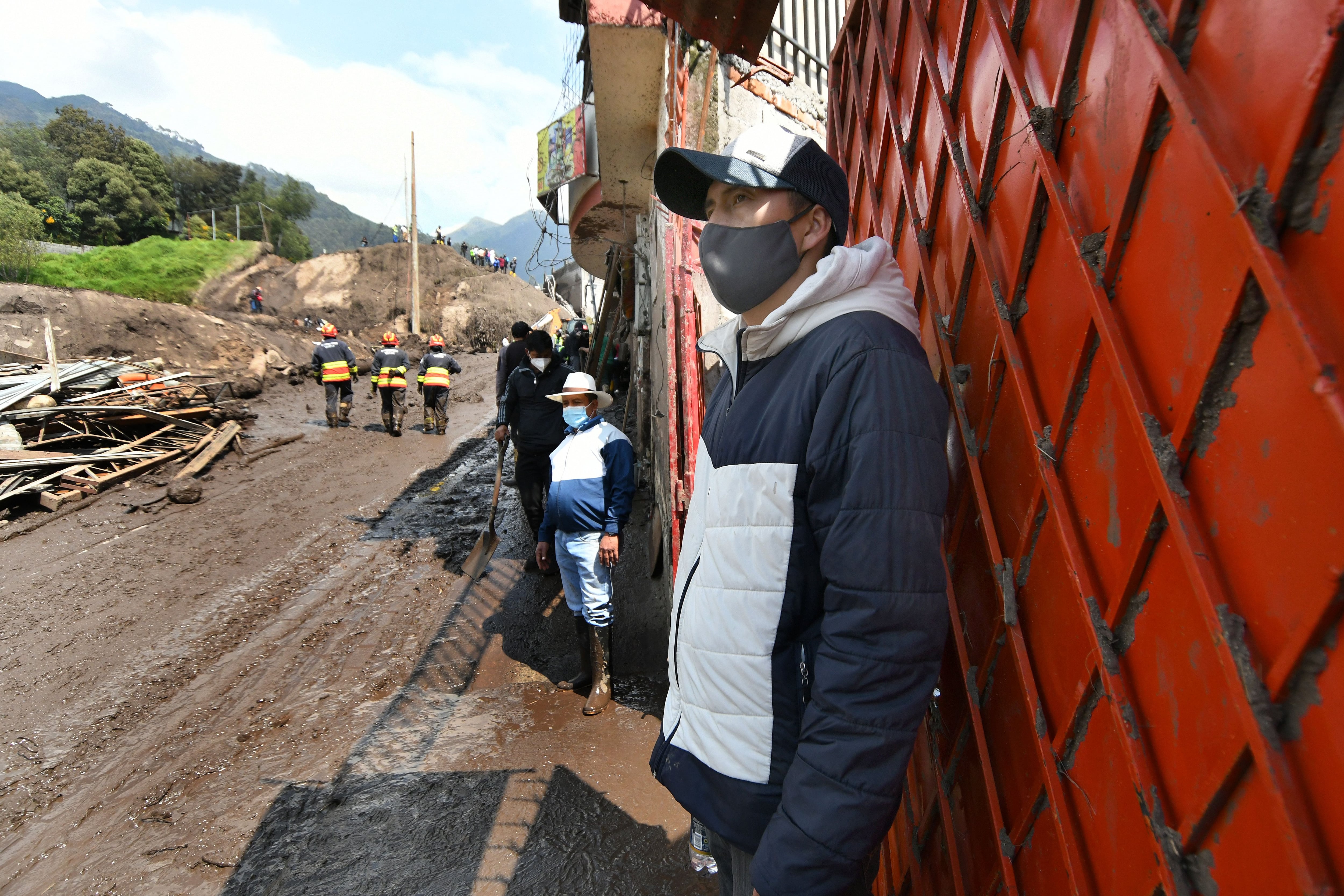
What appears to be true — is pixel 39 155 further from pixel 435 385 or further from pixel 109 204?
pixel 435 385

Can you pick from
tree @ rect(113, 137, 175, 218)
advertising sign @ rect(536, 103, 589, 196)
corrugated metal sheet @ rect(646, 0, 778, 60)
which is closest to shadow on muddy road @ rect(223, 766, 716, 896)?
corrugated metal sheet @ rect(646, 0, 778, 60)

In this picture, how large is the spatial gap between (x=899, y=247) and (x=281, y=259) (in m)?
41.6

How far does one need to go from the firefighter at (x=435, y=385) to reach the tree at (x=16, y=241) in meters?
25.0

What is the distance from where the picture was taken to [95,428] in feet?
29.5

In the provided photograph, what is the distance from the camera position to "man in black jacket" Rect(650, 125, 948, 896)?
41.4 inches

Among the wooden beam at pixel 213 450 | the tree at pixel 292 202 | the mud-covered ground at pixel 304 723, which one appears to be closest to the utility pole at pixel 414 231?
the wooden beam at pixel 213 450

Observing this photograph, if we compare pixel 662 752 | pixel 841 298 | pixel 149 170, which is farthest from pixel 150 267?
pixel 841 298

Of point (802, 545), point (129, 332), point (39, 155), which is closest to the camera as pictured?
point (802, 545)

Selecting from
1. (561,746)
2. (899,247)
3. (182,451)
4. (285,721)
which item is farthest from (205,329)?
(899,247)

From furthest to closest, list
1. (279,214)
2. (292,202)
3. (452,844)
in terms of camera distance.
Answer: (292,202), (279,214), (452,844)

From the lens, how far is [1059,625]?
3.41 ft

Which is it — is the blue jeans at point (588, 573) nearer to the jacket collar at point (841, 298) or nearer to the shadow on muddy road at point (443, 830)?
the shadow on muddy road at point (443, 830)

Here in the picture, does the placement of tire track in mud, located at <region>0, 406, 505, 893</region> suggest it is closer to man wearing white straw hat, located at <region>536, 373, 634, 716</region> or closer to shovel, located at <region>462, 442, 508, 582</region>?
shovel, located at <region>462, 442, 508, 582</region>

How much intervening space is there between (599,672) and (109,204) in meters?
53.1
